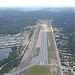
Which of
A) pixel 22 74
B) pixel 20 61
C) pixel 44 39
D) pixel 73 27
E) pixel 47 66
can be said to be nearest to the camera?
pixel 22 74

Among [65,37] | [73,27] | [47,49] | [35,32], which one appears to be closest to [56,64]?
[47,49]

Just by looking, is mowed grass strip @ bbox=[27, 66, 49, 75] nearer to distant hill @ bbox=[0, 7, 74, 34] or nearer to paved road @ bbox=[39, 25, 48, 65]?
paved road @ bbox=[39, 25, 48, 65]

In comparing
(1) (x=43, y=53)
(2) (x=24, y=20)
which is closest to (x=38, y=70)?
(1) (x=43, y=53)

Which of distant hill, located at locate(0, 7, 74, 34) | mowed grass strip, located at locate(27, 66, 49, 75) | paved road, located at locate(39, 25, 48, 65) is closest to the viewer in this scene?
mowed grass strip, located at locate(27, 66, 49, 75)

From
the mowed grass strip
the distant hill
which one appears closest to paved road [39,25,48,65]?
the mowed grass strip

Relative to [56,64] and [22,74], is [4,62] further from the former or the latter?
[56,64]

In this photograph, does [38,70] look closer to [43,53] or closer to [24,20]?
[43,53]

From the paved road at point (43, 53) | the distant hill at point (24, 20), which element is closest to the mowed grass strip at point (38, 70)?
the paved road at point (43, 53)

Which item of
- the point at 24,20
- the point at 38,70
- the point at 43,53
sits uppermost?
the point at 24,20
